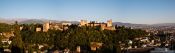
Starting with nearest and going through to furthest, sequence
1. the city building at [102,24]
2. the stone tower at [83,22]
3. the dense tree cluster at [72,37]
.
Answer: the dense tree cluster at [72,37] → the city building at [102,24] → the stone tower at [83,22]

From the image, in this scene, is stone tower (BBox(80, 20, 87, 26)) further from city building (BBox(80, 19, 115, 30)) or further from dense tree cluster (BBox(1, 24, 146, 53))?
dense tree cluster (BBox(1, 24, 146, 53))

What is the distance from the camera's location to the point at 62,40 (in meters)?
41.2

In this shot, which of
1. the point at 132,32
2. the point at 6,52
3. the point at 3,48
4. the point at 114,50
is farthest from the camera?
the point at 132,32

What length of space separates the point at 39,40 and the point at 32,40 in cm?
69

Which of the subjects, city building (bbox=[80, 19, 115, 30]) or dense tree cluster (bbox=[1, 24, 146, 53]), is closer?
dense tree cluster (bbox=[1, 24, 146, 53])

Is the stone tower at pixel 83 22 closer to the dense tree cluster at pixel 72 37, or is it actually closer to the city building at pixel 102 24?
the city building at pixel 102 24

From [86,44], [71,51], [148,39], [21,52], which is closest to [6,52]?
[21,52]

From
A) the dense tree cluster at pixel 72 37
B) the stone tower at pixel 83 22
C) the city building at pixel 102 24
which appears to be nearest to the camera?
the dense tree cluster at pixel 72 37

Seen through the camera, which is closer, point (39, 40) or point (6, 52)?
point (6, 52)

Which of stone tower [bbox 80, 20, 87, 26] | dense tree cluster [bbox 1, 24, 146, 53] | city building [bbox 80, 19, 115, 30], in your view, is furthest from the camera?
stone tower [bbox 80, 20, 87, 26]

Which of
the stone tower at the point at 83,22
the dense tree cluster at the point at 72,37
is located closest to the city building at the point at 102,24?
the stone tower at the point at 83,22

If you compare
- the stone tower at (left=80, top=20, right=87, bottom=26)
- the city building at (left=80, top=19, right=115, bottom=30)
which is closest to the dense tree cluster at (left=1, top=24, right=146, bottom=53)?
the city building at (left=80, top=19, right=115, bottom=30)

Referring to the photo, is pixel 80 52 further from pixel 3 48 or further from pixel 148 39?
pixel 148 39

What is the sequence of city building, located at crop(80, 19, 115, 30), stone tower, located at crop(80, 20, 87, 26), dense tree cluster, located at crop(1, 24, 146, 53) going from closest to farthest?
dense tree cluster, located at crop(1, 24, 146, 53) < city building, located at crop(80, 19, 115, 30) < stone tower, located at crop(80, 20, 87, 26)
